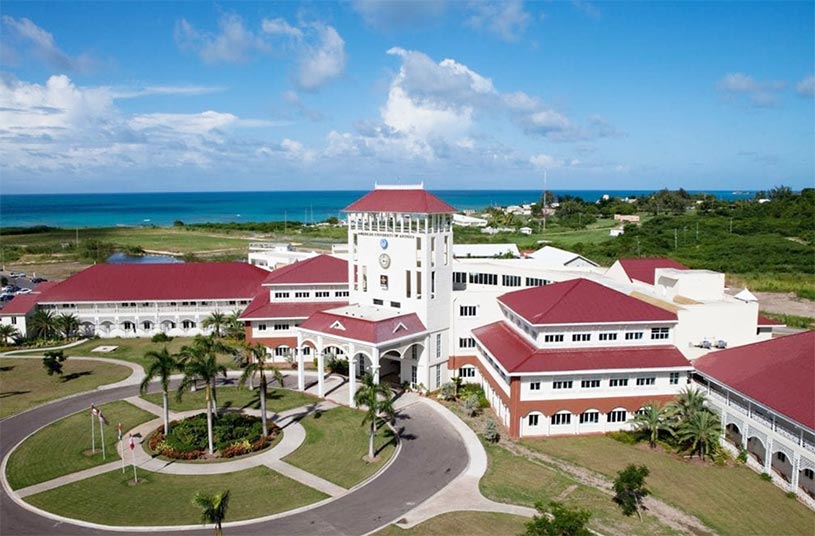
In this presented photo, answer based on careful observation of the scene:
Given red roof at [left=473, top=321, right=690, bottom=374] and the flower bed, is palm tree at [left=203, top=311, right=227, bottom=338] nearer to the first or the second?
the flower bed

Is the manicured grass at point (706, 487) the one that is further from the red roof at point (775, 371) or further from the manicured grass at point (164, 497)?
the manicured grass at point (164, 497)

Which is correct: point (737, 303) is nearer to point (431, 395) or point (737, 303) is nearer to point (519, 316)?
point (519, 316)

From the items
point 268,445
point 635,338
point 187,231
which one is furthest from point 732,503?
point 187,231

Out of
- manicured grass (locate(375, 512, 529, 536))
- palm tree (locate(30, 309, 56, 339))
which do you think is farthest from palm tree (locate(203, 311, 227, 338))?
manicured grass (locate(375, 512, 529, 536))

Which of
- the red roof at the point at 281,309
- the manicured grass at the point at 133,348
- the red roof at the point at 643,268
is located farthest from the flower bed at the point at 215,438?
the red roof at the point at 643,268

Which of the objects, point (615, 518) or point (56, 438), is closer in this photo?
point (615, 518)

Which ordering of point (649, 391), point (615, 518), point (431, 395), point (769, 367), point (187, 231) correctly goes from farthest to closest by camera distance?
1. point (187, 231)
2. point (431, 395)
3. point (649, 391)
4. point (769, 367)
5. point (615, 518)
